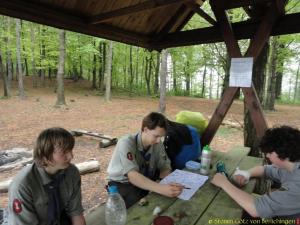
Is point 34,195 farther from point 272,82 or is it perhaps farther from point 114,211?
point 272,82

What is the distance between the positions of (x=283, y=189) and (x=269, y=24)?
82.8 inches

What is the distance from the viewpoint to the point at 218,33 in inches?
147

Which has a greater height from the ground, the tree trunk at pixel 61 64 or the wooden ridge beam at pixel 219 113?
the tree trunk at pixel 61 64

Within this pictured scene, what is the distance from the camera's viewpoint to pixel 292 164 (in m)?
1.97

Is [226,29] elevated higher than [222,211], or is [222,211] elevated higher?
[226,29]

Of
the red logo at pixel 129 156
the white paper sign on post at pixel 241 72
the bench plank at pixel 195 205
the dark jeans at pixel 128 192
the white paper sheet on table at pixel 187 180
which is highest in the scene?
the white paper sign on post at pixel 241 72

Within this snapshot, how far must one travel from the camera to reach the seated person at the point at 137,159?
236cm

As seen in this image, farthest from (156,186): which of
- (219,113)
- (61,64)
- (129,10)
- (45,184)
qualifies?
(61,64)

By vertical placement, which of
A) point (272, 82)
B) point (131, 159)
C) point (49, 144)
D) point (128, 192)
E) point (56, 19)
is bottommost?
point (128, 192)

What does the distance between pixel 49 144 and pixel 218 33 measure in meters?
2.93

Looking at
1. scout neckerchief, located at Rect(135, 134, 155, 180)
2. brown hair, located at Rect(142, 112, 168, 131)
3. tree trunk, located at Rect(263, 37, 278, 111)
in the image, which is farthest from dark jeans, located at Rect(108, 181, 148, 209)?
tree trunk, located at Rect(263, 37, 278, 111)

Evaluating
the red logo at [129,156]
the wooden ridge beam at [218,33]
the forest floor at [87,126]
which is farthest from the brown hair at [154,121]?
the forest floor at [87,126]

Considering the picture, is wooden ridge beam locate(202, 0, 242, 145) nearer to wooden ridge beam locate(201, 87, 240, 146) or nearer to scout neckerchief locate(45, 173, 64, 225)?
wooden ridge beam locate(201, 87, 240, 146)

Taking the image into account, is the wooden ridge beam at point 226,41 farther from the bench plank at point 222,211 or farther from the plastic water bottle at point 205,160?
the bench plank at point 222,211
